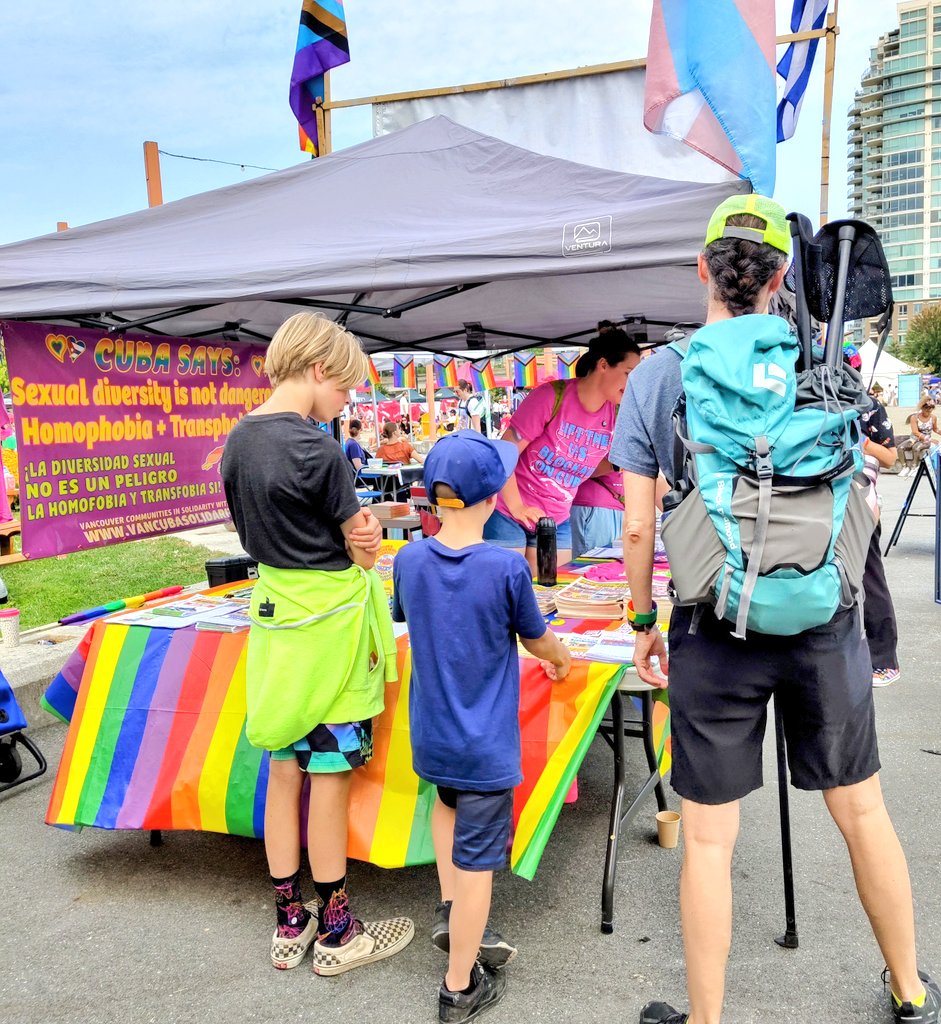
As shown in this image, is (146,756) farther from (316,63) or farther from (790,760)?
(316,63)

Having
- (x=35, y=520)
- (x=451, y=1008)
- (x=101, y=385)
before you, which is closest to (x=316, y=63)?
(x=101, y=385)

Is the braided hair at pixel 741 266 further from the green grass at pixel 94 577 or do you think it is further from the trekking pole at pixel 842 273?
the green grass at pixel 94 577

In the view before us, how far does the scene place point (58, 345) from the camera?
3.77 m

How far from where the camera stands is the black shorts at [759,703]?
169cm

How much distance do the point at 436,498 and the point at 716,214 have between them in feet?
3.00

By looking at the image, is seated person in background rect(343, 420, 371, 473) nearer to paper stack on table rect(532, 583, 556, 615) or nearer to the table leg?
paper stack on table rect(532, 583, 556, 615)

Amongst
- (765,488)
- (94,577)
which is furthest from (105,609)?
(94,577)

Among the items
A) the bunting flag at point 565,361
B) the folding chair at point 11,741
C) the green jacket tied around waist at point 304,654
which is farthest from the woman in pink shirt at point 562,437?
the bunting flag at point 565,361

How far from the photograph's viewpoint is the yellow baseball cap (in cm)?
173

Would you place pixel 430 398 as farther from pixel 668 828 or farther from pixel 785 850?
pixel 785 850

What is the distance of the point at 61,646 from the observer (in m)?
5.06

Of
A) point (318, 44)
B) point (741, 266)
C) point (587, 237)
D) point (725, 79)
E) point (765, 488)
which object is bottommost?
point (765, 488)

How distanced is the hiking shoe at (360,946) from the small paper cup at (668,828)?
99 cm

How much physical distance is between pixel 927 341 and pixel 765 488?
79.1 m
